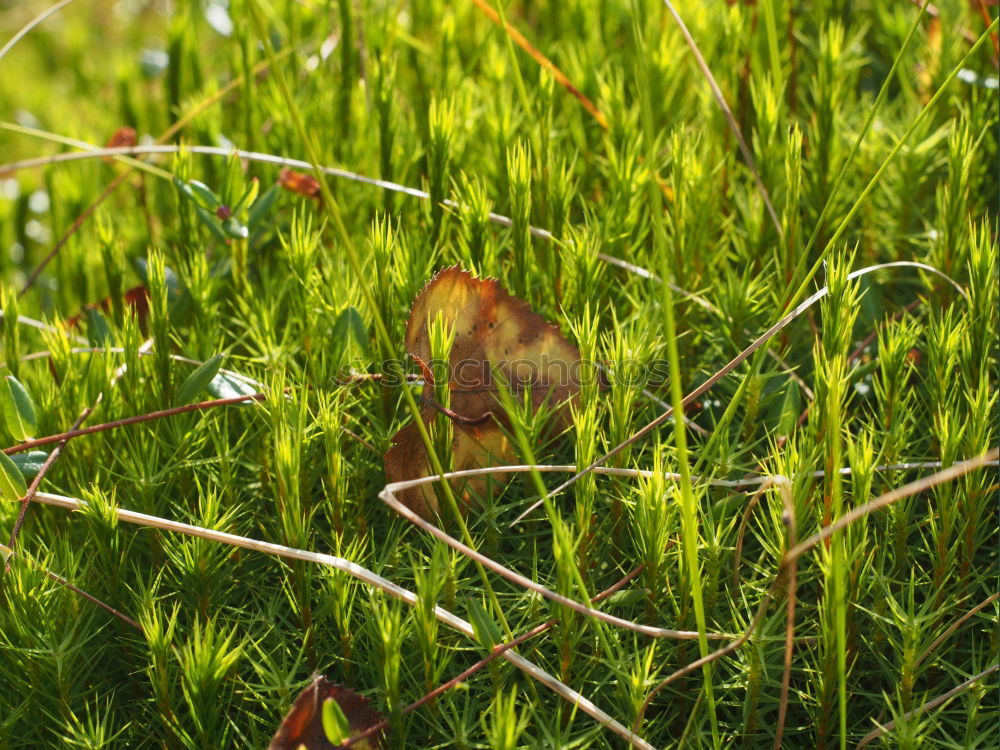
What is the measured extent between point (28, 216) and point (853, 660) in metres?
1.62

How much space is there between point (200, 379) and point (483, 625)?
0.45 meters

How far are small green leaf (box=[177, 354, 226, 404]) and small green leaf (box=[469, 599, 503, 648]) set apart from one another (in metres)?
0.42

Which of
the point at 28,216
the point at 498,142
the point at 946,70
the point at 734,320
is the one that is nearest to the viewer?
the point at 734,320

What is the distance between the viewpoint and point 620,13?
1647mm

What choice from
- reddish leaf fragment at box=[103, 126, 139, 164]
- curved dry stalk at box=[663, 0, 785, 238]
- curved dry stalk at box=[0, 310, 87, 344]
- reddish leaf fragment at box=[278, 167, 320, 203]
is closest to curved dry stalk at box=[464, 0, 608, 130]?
curved dry stalk at box=[663, 0, 785, 238]

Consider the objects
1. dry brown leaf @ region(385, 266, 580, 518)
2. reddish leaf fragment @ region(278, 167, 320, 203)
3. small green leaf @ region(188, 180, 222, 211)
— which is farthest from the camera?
reddish leaf fragment @ region(278, 167, 320, 203)

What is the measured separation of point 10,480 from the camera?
1.00 metres

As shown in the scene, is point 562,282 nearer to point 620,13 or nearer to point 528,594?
point 528,594

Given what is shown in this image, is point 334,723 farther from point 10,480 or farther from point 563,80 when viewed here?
point 563,80

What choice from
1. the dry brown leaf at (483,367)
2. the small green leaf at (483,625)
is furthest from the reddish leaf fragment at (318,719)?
the dry brown leaf at (483,367)

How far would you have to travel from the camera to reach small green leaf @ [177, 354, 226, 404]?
3.47ft

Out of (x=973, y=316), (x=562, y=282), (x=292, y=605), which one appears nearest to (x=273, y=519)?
(x=292, y=605)

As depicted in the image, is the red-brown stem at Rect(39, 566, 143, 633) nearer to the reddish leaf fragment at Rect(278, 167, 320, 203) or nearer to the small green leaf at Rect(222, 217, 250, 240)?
the small green leaf at Rect(222, 217, 250, 240)

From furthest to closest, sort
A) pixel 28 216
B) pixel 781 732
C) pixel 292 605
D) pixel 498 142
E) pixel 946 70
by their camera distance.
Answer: pixel 28 216, pixel 946 70, pixel 498 142, pixel 292 605, pixel 781 732
